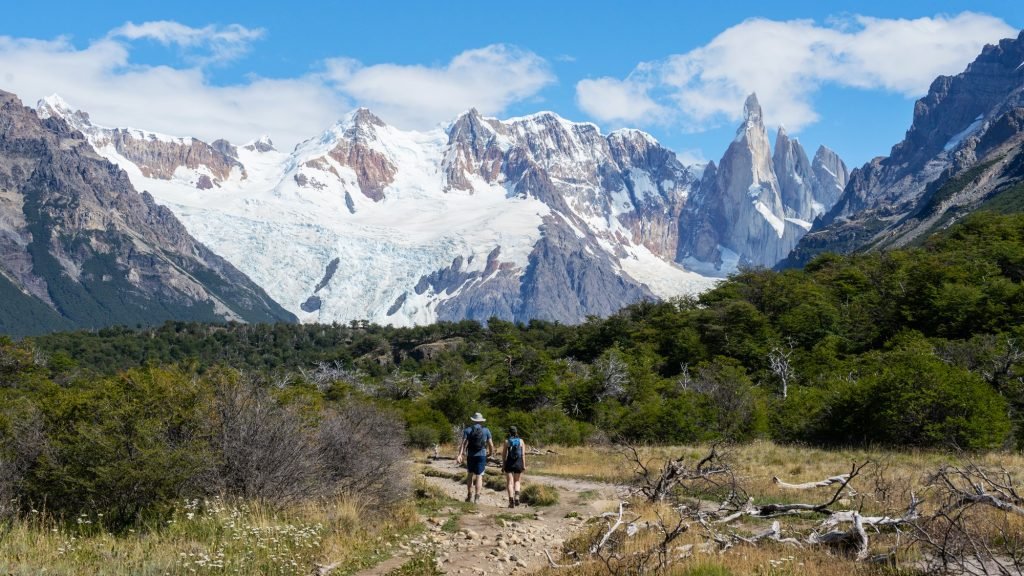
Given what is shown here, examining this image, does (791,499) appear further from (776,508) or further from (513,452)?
(513,452)

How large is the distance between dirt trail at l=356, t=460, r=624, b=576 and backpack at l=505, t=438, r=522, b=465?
3.63 feet

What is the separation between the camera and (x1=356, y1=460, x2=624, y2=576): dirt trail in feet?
41.9

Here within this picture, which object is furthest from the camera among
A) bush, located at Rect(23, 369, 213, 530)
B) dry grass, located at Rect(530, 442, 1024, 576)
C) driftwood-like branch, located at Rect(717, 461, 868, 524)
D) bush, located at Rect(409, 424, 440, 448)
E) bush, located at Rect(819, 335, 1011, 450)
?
bush, located at Rect(409, 424, 440, 448)

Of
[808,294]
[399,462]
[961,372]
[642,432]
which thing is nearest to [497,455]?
[642,432]

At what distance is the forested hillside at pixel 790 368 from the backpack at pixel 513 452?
12.6 meters

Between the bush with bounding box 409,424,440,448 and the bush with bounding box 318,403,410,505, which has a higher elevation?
the bush with bounding box 318,403,410,505

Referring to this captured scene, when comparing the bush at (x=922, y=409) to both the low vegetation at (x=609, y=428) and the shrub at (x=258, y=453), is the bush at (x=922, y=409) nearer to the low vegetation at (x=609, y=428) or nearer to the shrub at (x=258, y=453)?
the low vegetation at (x=609, y=428)

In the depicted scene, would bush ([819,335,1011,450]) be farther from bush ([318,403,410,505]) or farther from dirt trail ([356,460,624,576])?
bush ([318,403,410,505])

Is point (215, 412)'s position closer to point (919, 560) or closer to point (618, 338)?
point (919, 560)

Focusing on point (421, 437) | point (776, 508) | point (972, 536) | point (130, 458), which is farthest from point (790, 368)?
point (130, 458)

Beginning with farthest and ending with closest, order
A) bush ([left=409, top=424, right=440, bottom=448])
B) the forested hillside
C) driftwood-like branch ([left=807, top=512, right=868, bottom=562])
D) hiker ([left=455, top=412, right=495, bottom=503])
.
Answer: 1. bush ([left=409, top=424, right=440, bottom=448])
2. the forested hillside
3. hiker ([left=455, top=412, right=495, bottom=503])
4. driftwood-like branch ([left=807, top=512, right=868, bottom=562])

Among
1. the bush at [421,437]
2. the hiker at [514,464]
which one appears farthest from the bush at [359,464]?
the bush at [421,437]

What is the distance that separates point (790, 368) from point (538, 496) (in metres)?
34.9

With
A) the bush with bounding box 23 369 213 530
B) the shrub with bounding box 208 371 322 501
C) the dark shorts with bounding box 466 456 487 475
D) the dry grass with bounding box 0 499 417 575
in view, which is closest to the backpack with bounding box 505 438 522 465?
the dark shorts with bounding box 466 456 487 475
